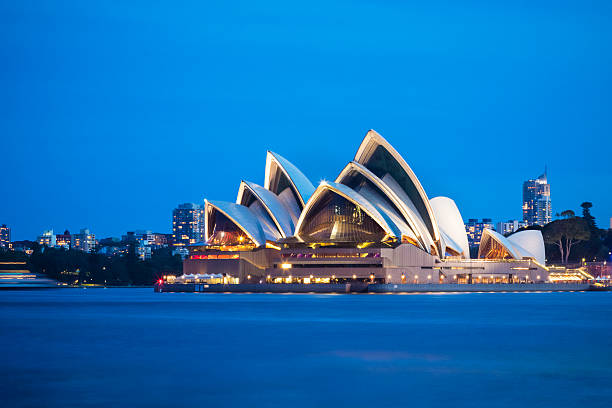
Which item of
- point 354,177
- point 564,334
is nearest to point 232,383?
point 564,334

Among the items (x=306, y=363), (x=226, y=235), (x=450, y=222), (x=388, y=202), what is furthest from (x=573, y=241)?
(x=306, y=363)

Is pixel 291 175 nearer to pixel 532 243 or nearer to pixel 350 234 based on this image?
pixel 350 234

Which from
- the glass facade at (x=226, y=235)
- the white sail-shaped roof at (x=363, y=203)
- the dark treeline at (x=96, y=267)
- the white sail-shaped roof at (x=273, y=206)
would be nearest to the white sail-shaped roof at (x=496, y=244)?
the white sail-shaped roof at (x=363, y=203)

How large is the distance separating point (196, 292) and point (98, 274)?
57957mm

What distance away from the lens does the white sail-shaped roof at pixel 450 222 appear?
380 ft

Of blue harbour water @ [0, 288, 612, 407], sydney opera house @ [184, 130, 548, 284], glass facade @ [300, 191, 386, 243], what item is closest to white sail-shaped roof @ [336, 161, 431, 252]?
sydney opera house @ [184, 130, 548, 284]

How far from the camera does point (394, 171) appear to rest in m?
104

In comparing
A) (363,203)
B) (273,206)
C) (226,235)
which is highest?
(273,206)

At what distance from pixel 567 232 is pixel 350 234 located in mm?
52852

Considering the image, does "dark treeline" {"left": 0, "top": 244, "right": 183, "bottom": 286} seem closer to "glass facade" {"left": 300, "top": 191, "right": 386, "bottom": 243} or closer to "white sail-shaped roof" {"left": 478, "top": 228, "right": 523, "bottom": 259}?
"glass facade" {"left": 300, "top": 191, "right": 386, "bottom": 243}

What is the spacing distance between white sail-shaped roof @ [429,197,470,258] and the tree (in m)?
33.2

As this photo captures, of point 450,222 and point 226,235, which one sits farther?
Result: point 450,222

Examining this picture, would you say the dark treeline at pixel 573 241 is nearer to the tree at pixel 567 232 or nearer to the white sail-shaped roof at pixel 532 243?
the tree at pixel 567 232

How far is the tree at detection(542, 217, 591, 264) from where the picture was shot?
145m
